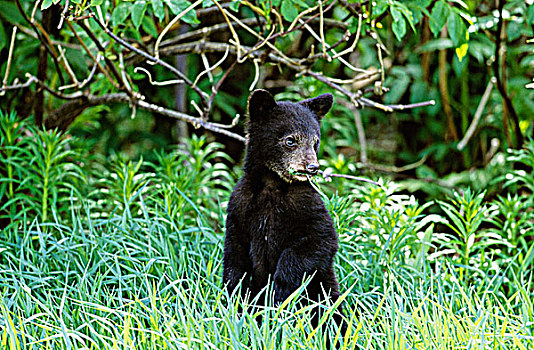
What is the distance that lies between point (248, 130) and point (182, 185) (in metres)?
1.60

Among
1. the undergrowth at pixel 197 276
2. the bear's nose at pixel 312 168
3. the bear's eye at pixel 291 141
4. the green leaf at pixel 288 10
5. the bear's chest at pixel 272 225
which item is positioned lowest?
the undergrowth at pixel 197 276

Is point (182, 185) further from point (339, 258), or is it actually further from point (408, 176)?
point (408, 176)

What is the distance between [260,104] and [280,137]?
Answer: 0.16 metres

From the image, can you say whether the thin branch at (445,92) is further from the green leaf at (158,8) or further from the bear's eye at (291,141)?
the bear's eye at (291,141)

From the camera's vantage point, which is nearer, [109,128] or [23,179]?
[23,179]

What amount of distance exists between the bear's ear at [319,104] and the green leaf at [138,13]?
3.67 feet

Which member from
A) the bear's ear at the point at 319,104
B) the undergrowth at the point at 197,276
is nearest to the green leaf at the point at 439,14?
the undergrowth at the point at 197,276

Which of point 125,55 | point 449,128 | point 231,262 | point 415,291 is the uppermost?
point 125,55

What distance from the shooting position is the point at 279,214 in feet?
8.07

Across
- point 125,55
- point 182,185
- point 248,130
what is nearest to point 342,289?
point 248,130

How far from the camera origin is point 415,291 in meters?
3.14

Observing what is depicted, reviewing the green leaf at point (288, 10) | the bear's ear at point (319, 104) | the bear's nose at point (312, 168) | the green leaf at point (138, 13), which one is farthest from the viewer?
the green leaf at point (288, 10)

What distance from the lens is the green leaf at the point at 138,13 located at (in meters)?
3.26

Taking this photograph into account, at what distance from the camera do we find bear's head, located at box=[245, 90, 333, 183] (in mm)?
2410
